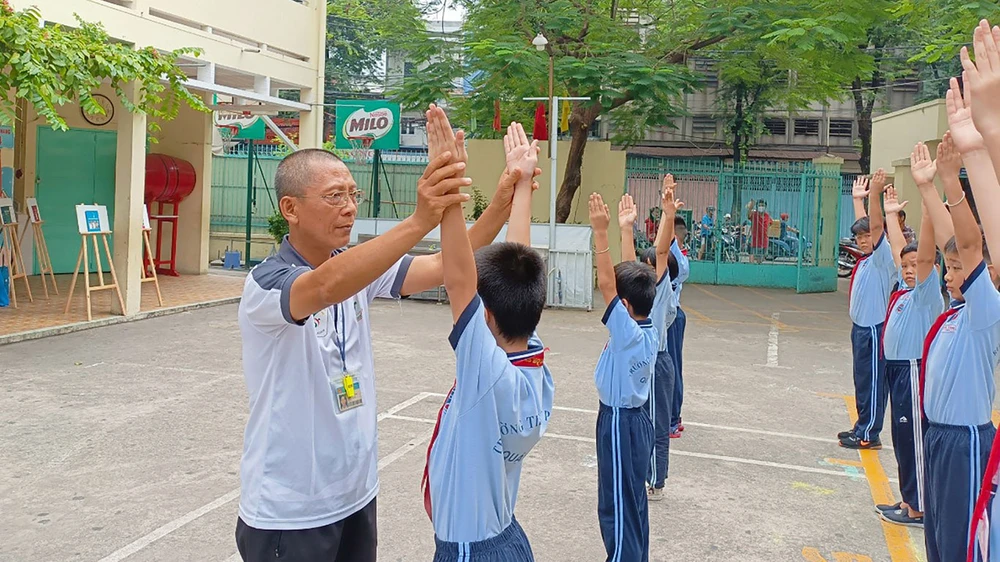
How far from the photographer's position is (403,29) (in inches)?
694

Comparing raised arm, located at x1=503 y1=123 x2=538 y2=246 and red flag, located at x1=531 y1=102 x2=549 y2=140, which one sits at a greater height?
red flag, located at x1=531 y1=102 x2=549 y2=140

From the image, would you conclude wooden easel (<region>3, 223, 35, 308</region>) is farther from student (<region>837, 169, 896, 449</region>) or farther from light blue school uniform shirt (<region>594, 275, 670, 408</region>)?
student (<region>837, 169, 896, 449</region>)

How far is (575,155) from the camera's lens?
58.4 ft

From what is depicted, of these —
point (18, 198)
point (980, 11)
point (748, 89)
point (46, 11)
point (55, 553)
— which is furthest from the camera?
point (748, 89)

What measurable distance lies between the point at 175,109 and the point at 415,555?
8562mm

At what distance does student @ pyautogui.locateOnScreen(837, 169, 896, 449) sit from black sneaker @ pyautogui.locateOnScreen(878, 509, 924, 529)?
1515mm

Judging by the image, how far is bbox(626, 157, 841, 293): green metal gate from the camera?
58.6ft

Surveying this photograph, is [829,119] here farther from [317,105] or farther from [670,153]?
[317,105]

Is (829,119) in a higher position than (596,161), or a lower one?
higher

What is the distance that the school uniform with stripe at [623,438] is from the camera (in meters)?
3.88

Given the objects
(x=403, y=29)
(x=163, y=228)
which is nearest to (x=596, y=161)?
(x=403, y=29)

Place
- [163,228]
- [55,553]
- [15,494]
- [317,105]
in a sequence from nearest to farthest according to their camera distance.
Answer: [55,553]
[15,494]
[317,105]
[163,228]

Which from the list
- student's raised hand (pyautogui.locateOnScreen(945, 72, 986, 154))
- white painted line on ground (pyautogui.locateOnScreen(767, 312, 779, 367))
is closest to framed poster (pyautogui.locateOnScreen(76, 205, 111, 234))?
white painted line on ground (pyautogui.locateOnScreen(767, 312, 779, 367))

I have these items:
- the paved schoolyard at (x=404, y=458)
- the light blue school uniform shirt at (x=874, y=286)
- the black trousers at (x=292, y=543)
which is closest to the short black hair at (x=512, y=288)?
the black trousers at (x=292, y=543)
